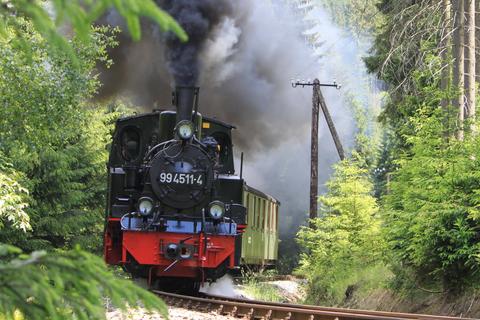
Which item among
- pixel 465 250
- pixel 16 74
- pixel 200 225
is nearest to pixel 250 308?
pixel 200 225

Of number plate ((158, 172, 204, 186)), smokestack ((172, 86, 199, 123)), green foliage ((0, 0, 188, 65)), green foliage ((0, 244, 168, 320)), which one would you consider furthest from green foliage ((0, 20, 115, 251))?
number plate ((158, 172, 204, 186))

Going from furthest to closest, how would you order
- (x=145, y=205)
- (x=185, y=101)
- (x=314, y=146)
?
1. (x=314, y=146)
2. (x=185, y=101)
3. (x=145, y=205)

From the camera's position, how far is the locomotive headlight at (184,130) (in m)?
10.9

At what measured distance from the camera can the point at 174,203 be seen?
36.4 feet

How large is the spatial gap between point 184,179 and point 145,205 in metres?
0.71

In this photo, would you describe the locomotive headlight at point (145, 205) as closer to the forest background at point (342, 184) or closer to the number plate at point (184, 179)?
the number plate at point (184, 179)

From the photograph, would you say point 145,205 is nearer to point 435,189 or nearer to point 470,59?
point 435,189

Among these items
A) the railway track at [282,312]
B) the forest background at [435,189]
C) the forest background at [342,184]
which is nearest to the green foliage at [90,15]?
the forest background at [342,184]

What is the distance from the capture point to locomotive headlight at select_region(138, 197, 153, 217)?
10.8 metres

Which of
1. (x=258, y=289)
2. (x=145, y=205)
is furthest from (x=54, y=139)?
(x=258, y=289)

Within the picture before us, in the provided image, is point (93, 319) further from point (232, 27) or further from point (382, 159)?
point (382, 159)

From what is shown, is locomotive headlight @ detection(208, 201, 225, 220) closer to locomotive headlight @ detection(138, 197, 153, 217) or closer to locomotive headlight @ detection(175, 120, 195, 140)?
locomotive headlight @ detection(138, 197, 153, 217)

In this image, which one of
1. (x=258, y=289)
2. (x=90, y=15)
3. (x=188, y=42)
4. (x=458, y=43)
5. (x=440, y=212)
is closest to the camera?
(x=90, y=15)

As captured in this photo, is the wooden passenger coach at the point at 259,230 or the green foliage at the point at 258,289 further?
the green foliage at the point at 258,289
